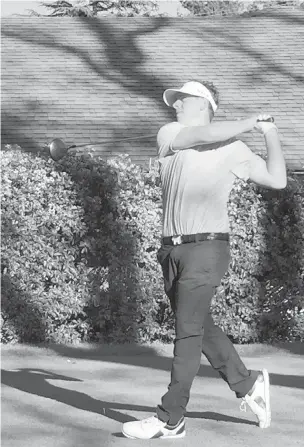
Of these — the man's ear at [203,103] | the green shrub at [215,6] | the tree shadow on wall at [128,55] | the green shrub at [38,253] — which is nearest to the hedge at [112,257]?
the green shrub at [38,253]

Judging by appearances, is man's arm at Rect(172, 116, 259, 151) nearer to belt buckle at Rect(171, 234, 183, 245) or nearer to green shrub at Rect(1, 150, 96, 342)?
belt buckle at Rect(171, 234, 183, 245)

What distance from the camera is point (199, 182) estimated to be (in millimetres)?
5477

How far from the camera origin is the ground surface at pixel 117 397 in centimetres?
556

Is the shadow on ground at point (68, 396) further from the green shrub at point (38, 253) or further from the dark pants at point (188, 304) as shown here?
the green shrub at point (38, 253)

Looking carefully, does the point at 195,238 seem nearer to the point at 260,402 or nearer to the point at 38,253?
the point at 260,402

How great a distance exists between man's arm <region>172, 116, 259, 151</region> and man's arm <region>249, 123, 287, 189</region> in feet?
0.54

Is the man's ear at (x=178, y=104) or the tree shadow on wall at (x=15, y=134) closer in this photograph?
the man's ear at (x=178, y=104)

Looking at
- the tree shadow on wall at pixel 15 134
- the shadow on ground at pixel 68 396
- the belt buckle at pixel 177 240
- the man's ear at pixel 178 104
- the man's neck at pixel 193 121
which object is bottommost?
the shadow on ground at pixel 68 396

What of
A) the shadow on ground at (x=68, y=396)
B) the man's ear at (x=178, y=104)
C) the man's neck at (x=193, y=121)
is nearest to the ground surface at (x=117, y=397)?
the shadow on ground at (x=68, y=396)

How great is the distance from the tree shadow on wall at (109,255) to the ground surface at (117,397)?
0.29m

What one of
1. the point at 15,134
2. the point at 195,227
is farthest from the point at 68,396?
the point at 15,134

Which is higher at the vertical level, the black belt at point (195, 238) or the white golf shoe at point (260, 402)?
the black belt at point (195, 238)

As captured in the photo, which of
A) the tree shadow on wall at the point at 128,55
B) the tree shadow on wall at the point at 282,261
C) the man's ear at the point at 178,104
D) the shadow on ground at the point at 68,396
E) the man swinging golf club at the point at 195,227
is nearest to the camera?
the man swinging golf club at the point at 195,227

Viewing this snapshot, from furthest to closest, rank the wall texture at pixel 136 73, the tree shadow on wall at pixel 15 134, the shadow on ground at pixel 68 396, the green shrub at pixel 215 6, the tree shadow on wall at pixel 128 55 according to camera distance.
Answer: the green shrub at pixel 215 6 < the tree shadow on wall at pixel 128 55 < the wall texture at pixel 136 73 < the tree shadow on wall at pixel 15 134 < the shadow on ground at pixel 68 396
